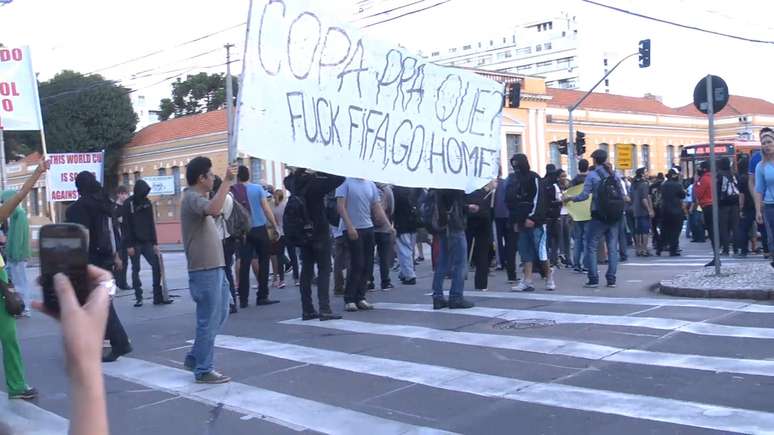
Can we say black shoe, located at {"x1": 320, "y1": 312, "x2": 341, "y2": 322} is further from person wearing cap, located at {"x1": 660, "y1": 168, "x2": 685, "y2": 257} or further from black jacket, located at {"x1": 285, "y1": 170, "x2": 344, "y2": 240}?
person wearing cap, located at {"x1": 660, "y1": 168, "x2": 685, "y2": 257}

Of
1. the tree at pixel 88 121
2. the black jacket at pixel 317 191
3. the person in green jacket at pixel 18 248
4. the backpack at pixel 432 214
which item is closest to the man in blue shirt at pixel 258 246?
the black jacket at pixel 317 191

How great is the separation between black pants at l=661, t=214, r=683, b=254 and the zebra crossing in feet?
22.9

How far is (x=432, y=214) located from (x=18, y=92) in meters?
4.82

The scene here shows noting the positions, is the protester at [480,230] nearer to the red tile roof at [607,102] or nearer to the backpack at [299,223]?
the backpack at [299,223]

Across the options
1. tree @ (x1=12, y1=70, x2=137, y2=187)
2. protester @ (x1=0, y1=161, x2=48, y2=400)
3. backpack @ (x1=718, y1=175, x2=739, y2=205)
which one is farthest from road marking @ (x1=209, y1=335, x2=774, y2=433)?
tree @ (x1=12, y1=70, x2=137, y2=187)

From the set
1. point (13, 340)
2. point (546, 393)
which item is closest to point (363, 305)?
point (546, 393)

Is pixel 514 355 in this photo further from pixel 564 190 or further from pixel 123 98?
pixel 123 98

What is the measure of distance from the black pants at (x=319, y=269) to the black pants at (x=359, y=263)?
0.52 meters

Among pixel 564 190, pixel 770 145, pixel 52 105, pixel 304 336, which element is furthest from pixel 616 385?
pixel 52 105

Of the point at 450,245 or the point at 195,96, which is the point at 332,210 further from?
the point at 195,96

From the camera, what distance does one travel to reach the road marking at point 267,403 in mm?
5414

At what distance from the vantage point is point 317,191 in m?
9.19

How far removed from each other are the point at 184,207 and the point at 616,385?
12.0 ft

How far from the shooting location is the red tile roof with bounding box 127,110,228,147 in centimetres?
4756
